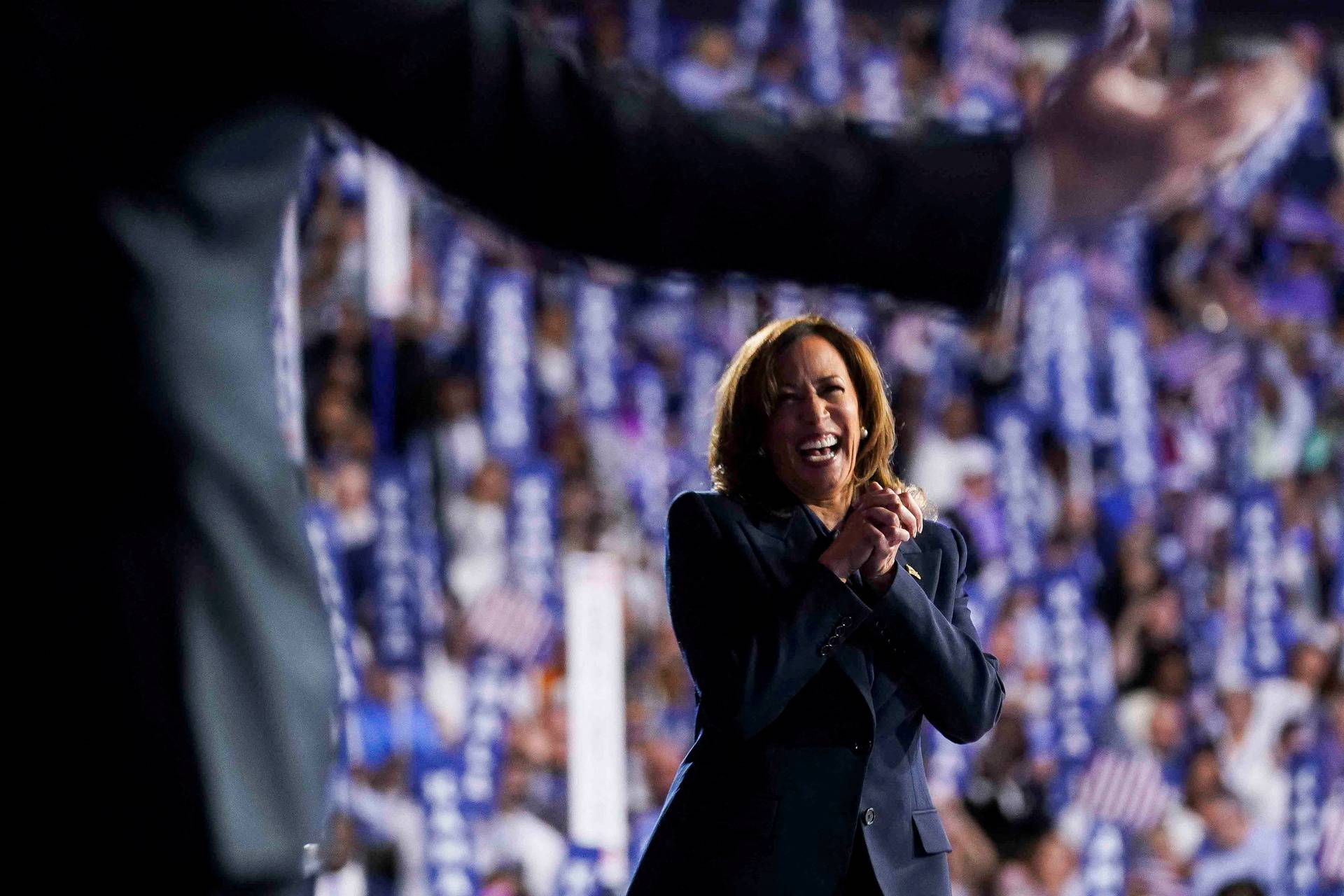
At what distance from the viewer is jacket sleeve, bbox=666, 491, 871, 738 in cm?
175

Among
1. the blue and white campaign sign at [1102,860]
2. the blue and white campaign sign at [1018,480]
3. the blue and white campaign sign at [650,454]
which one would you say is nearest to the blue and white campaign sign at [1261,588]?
the blue and white campaign sign at [1018,480]

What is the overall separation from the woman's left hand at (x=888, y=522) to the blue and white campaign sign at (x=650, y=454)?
13.3 feet

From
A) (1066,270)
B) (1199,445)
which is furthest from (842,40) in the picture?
(1199,445)

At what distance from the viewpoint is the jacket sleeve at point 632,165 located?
0.67 m

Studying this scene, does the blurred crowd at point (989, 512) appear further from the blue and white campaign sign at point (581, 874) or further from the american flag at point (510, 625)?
the blue and white campaign sign at point (581, 874)

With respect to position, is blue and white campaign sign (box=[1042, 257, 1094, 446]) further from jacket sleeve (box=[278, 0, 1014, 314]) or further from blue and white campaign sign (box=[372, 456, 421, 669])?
jacket sleeve (box=[278, 0, 1014, 314])

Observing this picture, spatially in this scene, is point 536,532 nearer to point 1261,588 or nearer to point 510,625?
point 510,625

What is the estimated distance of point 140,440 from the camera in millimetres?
673

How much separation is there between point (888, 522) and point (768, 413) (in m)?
0.23

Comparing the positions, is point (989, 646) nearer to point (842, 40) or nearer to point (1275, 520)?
point (1275, 520)

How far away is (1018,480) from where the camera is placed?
6453 millimetres

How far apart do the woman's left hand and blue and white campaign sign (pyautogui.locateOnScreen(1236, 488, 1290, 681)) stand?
482 centimetres

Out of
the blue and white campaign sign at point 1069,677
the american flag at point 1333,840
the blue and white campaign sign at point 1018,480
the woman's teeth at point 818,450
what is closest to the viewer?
the woman's teeth at point 818,450

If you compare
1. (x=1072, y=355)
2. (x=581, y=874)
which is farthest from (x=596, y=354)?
(x=581, y=874)
